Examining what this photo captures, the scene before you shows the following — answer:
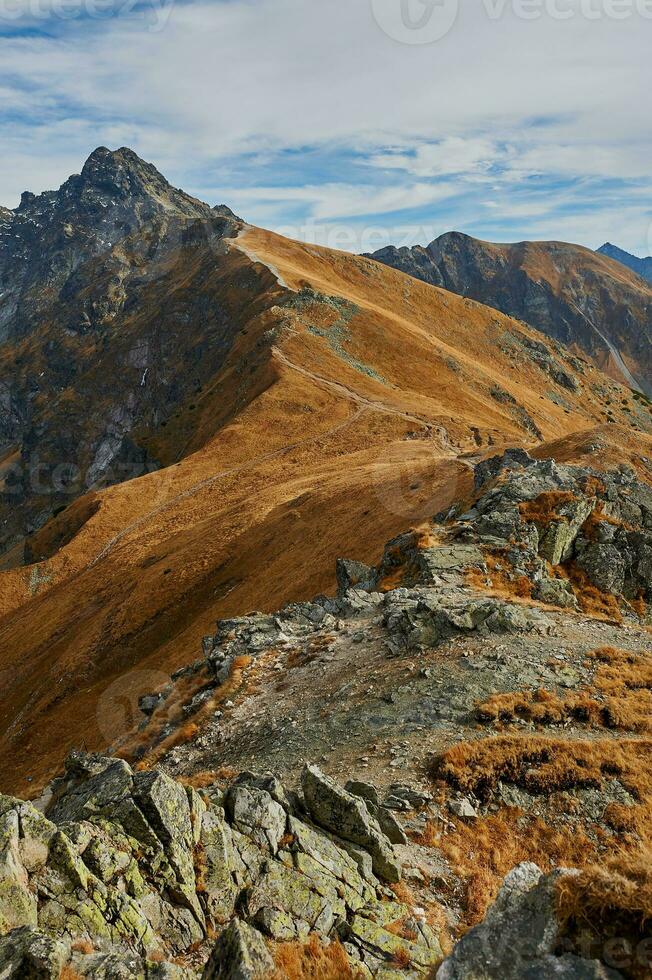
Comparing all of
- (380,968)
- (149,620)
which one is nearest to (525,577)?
(380,968)

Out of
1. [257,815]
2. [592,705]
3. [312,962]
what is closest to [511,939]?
[312,962]

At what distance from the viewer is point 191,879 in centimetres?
1111

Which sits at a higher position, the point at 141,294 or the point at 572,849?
the point at 141,294

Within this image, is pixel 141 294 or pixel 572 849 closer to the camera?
pixel 572 849

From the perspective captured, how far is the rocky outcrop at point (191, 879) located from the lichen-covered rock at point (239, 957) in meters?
0.02

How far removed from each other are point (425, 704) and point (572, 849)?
5.98m

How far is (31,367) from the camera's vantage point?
17862 cm

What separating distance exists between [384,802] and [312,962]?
5.84 m

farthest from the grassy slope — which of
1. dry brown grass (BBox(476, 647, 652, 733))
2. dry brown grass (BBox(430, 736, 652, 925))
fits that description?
dry brown grass (BBox(430, 736, 652, 925))

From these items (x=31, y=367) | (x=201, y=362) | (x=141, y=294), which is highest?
(x=141, y=294)

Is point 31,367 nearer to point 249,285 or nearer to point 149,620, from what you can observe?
point 249,285

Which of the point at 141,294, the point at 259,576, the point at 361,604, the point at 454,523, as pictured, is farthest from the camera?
the point at 141,294

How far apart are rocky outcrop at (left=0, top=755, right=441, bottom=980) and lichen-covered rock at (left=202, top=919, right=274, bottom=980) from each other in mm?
20

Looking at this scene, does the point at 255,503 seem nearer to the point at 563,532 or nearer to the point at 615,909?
the point at 563,532
